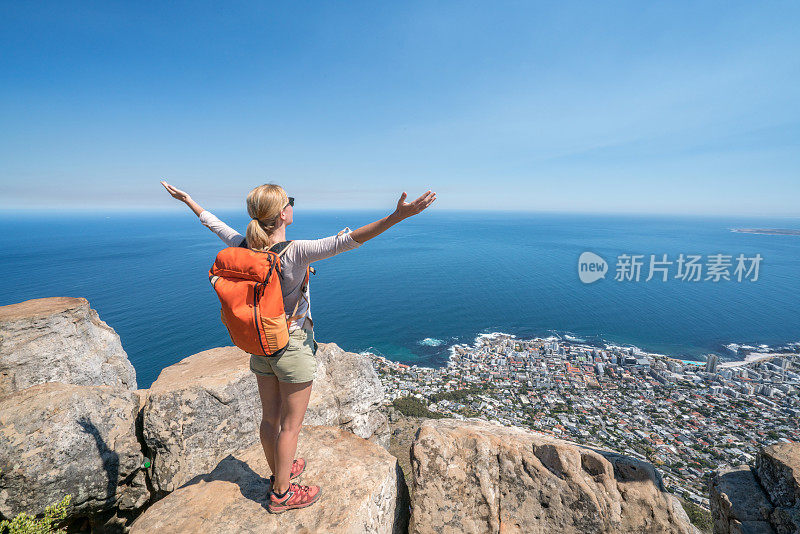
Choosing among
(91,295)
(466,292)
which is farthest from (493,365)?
(91,295)

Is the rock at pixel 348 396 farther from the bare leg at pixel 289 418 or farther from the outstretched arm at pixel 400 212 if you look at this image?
the outstretched arm at pixel 400 212

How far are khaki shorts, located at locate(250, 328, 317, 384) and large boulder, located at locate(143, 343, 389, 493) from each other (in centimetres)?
498

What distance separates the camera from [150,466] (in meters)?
6.70

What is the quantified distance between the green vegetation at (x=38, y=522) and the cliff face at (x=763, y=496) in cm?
1139

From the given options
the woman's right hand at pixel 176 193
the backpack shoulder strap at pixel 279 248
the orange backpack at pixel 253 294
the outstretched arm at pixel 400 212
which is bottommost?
the orange backpack at pixel 253 294

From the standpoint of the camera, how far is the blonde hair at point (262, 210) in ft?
9.95

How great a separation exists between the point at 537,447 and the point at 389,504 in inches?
106

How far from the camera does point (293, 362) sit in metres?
3.38

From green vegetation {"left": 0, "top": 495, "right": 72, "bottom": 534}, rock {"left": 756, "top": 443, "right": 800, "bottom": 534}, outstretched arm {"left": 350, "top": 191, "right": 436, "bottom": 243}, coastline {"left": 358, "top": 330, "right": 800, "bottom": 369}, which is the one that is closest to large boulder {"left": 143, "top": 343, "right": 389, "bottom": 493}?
green vegetation {"left": 0, "top": 495, "right": 72, "bottom": 534}

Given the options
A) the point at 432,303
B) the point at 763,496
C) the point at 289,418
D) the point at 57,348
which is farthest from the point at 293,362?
the point at 432,303

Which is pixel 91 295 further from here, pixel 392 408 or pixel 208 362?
pixel 208 362

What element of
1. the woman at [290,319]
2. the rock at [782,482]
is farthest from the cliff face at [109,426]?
the rock at [782,482]

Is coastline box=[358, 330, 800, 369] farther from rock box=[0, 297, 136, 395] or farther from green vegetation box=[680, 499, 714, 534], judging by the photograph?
rock box=[0, 297, 136, 395]

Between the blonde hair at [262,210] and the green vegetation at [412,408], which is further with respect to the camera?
the green vegetation at [412,408]
